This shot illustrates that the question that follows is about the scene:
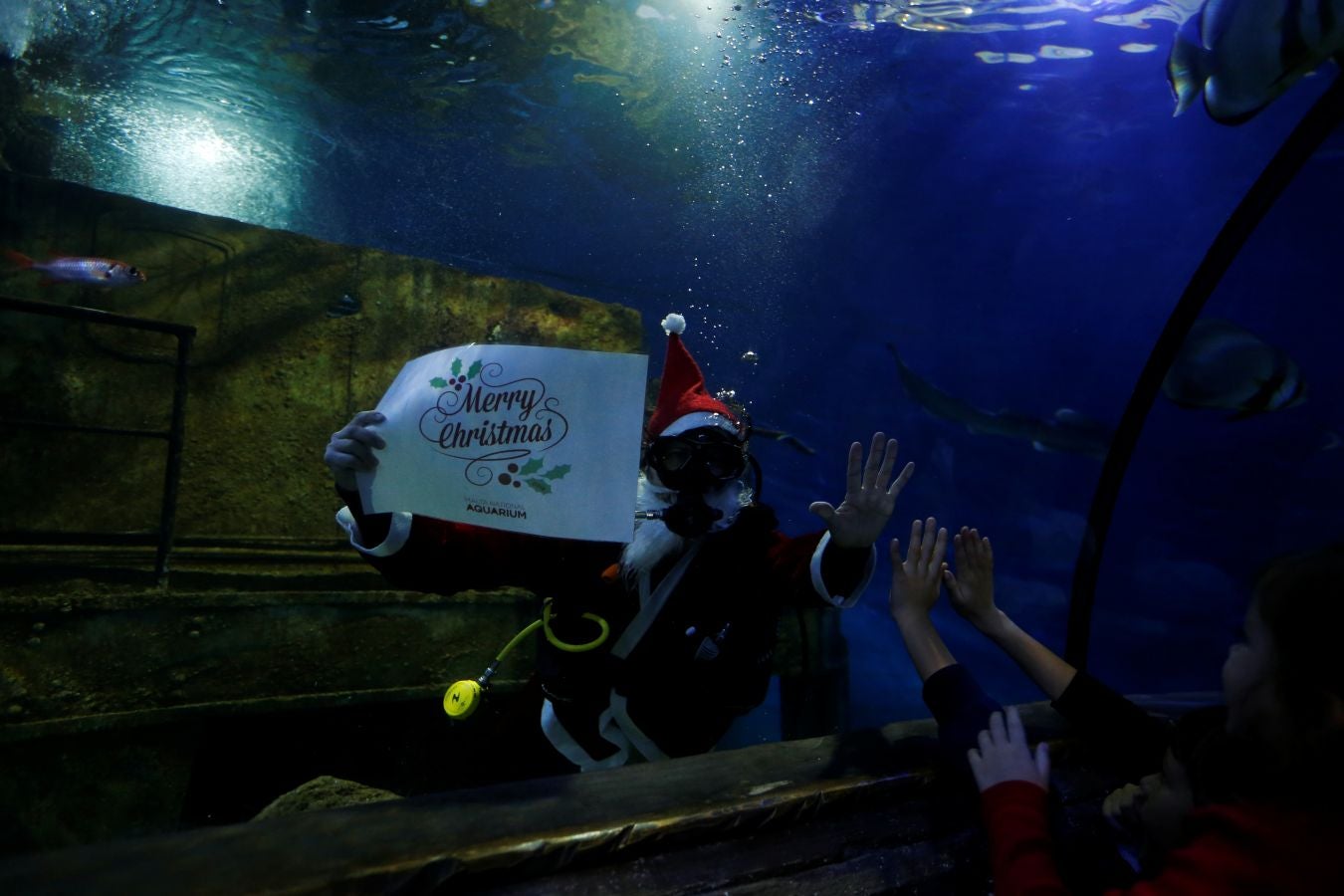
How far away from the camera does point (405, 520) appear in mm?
2164

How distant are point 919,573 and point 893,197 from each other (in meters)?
15.7

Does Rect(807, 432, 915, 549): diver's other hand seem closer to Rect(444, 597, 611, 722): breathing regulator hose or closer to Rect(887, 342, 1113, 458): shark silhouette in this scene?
Rect(444, 597, 611, 722): breathing regulator hose

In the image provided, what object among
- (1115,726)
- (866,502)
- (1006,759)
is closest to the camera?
(1006,759)

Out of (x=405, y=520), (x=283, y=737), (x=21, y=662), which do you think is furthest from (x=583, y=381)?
(x=283, y=737)

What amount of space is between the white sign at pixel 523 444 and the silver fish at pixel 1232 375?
6143 mm

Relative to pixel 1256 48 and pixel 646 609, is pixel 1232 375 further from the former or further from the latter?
pixel 646 609

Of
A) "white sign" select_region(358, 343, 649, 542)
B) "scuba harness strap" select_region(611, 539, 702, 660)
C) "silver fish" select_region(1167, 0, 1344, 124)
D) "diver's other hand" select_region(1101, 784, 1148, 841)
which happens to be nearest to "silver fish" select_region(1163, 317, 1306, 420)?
"silver fish" select_region(1167, 0, 1344, 124)

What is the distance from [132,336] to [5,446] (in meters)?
1.19

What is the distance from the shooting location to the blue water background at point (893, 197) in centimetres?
980

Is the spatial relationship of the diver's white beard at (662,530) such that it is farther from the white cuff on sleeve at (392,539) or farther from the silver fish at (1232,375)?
the silver fish at (1232,375)

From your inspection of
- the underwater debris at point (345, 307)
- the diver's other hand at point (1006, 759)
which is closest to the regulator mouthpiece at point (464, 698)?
the diver's other hand at point (1006, 759)

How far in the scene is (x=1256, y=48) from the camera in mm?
4473

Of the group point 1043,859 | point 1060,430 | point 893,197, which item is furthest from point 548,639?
point 893,197

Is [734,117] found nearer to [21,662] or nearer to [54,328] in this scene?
[54,328]
